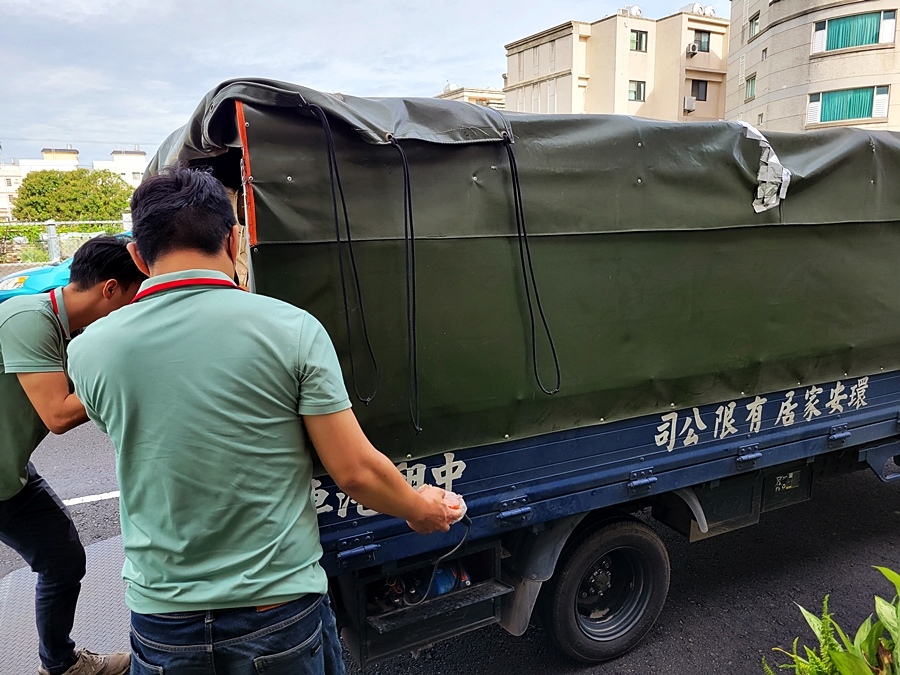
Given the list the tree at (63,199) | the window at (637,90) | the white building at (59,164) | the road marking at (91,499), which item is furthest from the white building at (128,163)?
the road marking at (91,499)

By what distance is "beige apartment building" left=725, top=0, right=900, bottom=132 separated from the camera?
26953 mm

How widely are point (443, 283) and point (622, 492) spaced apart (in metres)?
1.27

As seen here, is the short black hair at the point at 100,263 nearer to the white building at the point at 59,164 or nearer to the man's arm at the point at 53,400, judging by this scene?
the man's arm at the point at 53,400

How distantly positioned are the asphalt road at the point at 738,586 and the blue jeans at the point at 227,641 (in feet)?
6.03

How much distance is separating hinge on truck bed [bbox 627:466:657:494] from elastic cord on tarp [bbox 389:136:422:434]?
3.53 ft

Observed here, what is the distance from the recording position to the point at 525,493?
2582 millimetres

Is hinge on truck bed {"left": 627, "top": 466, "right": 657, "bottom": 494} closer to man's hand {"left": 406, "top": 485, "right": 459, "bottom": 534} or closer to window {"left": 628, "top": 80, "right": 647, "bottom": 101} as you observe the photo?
man's hand {"left": 406, "top": 485, "right": 459, "bottom": 534}

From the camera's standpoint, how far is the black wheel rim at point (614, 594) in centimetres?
310

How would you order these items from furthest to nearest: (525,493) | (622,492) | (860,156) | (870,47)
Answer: (870,47), (860,156), (622,492), (525,493)

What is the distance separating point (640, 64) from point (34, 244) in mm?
38148

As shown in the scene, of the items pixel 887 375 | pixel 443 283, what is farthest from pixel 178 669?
pixel 887 375

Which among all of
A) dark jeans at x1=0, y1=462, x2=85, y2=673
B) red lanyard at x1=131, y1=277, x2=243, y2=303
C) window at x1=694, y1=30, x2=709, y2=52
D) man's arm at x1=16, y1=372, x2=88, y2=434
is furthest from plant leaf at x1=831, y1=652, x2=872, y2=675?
window at x1=694, y1=30, x2=709, y2=52

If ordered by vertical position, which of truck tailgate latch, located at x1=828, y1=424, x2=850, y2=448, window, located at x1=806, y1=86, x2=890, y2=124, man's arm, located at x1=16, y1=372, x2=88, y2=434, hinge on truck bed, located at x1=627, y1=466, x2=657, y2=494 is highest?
window, located at x1=806, y1=86, x2=890, y2=124

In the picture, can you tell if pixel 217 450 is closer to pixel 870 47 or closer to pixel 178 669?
pixel 178 669
